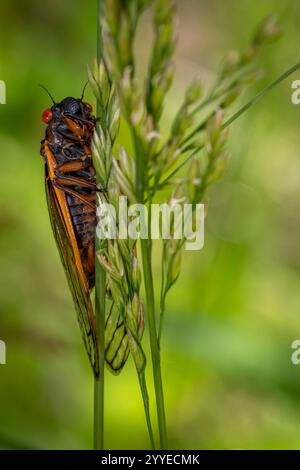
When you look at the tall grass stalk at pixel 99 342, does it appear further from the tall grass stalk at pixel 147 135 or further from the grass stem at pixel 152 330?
the grass stem at pixel 152 330

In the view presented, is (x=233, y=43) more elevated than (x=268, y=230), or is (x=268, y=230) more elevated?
(x=233, y=43)

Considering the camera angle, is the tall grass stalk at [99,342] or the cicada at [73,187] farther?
the cicada at [73,187]

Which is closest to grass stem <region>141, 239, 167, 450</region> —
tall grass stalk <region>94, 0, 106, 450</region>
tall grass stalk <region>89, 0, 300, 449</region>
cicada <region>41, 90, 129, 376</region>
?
tall grass stalk <region>89, 0, 300, 449</region>

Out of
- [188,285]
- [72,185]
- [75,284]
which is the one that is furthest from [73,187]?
[188,285]

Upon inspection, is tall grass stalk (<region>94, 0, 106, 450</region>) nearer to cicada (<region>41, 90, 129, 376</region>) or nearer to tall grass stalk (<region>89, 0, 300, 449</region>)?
tall grass stalk (<region>89, 0, 300, 449</region>)

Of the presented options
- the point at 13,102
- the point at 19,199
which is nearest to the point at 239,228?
the point at 19,199

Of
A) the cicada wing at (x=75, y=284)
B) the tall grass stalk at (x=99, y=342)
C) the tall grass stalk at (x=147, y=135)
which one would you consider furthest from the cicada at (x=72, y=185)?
the tall grass stalk at (x=147, y=135)

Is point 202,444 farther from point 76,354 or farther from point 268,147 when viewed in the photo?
point 268,147
